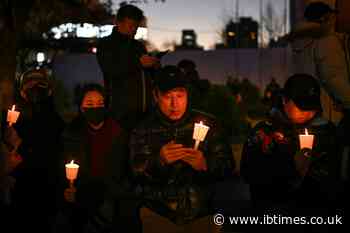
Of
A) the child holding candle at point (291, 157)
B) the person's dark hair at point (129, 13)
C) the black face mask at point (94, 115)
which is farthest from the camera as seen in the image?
the person's dark hair at point (129, 13)

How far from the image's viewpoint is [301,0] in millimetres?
9289

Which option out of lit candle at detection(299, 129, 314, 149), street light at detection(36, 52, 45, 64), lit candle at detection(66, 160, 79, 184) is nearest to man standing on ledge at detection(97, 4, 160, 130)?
lit candle at detection(66, 160, 79, 184)

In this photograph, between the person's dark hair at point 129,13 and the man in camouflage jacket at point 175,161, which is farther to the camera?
the person's dark hair at point 129,13

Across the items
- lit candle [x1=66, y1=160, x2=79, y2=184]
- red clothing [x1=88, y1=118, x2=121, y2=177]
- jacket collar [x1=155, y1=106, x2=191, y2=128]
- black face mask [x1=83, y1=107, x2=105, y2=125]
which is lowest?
lit candle [x1=66, y1=160, x2=79, y2=184]

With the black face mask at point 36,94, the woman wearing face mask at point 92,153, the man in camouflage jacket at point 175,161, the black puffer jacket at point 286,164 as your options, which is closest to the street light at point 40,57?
the black face mask at point 36,94

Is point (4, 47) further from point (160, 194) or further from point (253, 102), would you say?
point (253, 102)

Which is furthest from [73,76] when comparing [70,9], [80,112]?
[80,112]

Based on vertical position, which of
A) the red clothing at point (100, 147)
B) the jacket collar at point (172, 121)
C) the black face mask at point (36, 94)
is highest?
the black face mask at point (36, 94)

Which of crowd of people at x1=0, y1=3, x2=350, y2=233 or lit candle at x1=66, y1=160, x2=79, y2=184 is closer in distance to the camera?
crowd of people at x1=0, y1=3, x2=350, y2=233

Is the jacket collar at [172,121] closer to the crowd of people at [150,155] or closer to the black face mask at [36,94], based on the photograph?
the crowd of people at [150,155]

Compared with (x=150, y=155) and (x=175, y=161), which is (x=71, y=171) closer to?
(x=150, y=155)

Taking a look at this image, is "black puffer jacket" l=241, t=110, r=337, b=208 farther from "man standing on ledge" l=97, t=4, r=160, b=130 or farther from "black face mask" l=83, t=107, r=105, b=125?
"man standing on ledge" l=97, t=4, r=160, b=130

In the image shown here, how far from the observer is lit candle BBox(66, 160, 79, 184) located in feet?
17.4

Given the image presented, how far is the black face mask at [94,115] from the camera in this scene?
5.79m
